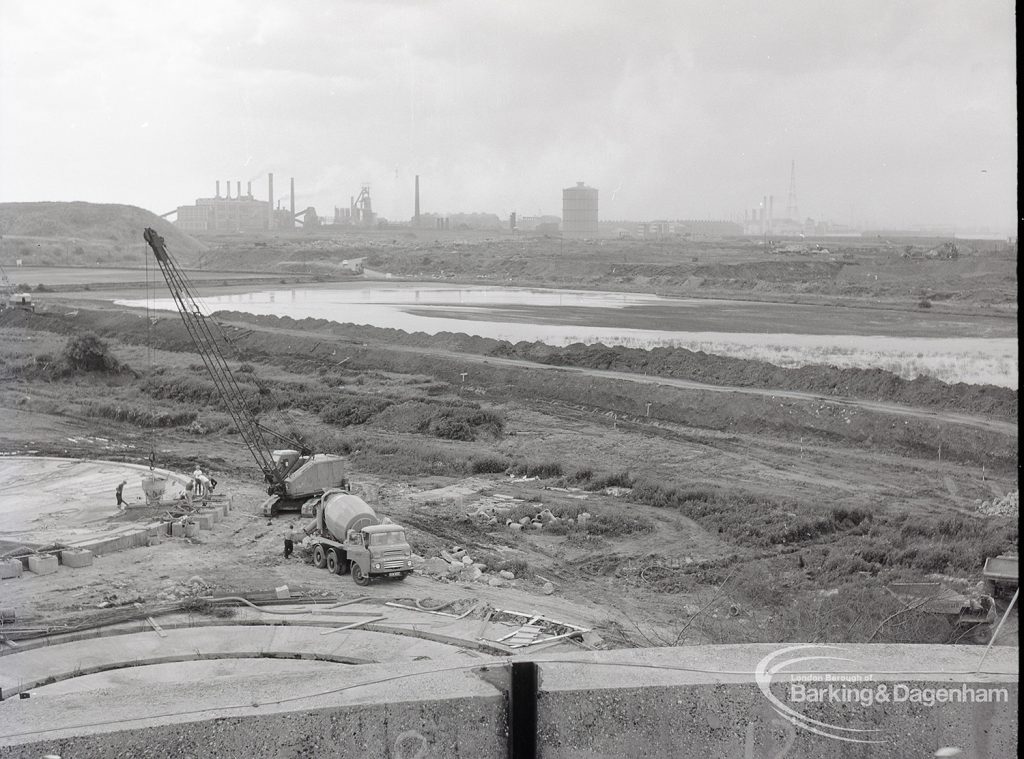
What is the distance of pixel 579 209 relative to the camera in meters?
20.0

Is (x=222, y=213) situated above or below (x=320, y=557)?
above

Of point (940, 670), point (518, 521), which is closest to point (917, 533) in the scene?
point (518, 521)

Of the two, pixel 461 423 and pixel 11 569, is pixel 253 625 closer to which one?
pixel 11 569

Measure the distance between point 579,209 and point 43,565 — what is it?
12.8m

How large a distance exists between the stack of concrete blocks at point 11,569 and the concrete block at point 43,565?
12cm

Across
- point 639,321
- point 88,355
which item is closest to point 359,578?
point 88,355

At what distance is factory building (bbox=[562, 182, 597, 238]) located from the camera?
19.3 m

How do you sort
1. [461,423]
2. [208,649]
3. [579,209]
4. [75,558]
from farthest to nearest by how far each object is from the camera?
[579,209]
[461,423]
[75,558]
[208,649]

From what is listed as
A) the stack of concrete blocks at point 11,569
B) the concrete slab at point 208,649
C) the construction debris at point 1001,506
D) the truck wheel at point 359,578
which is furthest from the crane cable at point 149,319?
the construction debris at point 1001,506

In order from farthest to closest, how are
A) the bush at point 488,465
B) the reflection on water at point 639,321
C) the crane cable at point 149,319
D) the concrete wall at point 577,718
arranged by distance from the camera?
the reflection on water at point 639,321, the crane cable at point 149,319, the bush at point 488,465, the concrete wall at point 577,718

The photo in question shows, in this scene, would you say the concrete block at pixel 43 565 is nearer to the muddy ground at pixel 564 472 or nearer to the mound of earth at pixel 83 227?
the muddy ground at pixel 564 472

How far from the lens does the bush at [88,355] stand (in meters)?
19.1

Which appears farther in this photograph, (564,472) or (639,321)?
(639,321)

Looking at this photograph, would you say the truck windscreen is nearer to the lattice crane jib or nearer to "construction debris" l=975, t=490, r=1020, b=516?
the lattice crane jib
